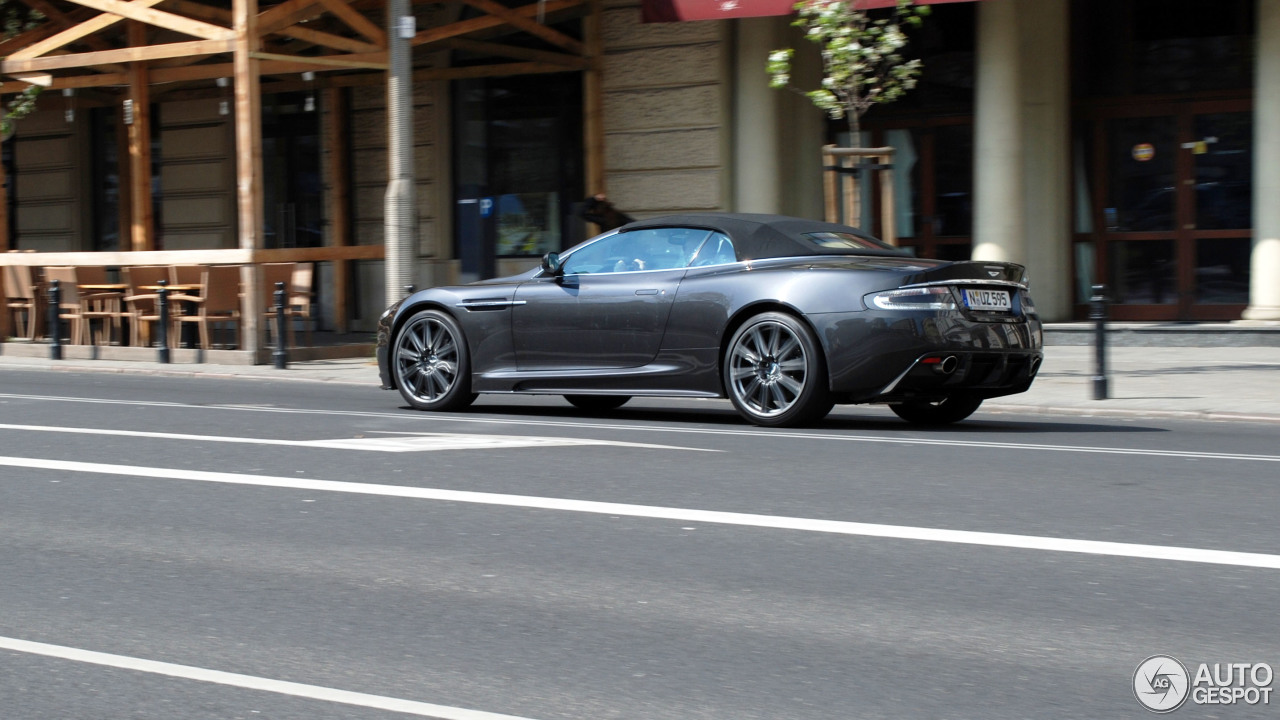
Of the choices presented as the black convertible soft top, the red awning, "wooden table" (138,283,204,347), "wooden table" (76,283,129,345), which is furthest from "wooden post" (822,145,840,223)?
"wooden table" (76,283,129,345)

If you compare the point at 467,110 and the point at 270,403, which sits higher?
the point at 467,110

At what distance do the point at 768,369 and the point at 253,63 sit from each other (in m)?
8.88

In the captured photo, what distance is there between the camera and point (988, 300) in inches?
377

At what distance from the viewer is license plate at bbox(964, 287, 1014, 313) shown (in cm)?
946

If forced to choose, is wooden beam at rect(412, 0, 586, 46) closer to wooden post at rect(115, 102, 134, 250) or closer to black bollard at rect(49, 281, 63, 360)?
black bollard at rect(49, 281, 63, 360)

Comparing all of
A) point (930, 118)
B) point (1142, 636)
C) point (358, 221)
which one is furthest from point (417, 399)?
point (358, 221)

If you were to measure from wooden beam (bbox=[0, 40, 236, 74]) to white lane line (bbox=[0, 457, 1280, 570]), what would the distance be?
9062 millimetres

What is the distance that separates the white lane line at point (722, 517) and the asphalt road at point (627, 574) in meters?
0.02

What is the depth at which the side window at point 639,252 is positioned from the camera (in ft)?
34.2

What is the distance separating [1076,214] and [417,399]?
10.5 metres

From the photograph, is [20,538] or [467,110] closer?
[20,538]

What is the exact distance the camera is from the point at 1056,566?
18.0 ft

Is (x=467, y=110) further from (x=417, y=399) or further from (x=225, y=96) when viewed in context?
(x=417, y=399)

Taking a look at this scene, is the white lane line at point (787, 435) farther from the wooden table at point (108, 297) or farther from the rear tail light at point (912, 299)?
the wooden table at point (108, 297)
